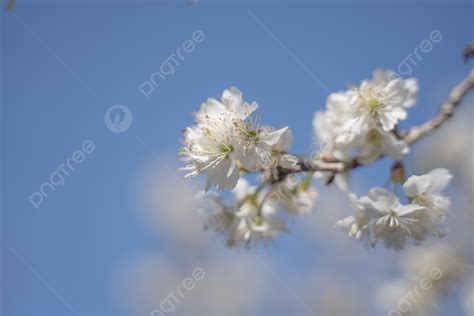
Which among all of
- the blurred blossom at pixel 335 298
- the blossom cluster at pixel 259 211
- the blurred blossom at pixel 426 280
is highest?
the blurred blossom at pixel 335 298

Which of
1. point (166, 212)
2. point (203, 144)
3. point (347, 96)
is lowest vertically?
point (203, 144)

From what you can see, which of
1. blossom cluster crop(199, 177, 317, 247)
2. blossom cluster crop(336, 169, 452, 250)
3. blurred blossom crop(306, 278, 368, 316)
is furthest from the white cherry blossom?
blurred blossom crop(306, 278, 368, 316)

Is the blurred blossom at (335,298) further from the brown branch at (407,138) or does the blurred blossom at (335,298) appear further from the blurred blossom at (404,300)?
the brown branch at (407,138)

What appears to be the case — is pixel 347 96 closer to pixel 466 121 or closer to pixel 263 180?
pixel 263 180

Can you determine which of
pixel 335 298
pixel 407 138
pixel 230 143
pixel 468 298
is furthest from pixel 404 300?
pixel 335 298

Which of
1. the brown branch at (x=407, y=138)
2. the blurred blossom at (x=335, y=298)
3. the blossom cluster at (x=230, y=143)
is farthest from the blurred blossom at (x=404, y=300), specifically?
the blurred blossom at (x=335, y=298)

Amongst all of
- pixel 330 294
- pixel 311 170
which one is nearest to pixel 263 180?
pixel 311 170
